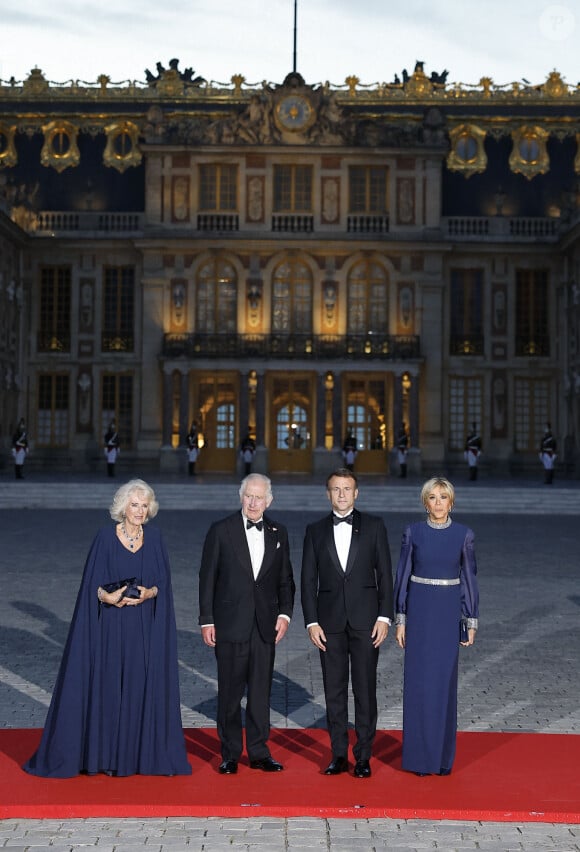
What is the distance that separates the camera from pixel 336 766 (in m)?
6.59

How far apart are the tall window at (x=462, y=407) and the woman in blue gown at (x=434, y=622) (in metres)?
32.9

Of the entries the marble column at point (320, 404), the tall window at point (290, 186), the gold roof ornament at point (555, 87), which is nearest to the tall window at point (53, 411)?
the marble column at point (320, 404)

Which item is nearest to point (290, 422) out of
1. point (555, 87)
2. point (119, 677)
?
point (555, 87)

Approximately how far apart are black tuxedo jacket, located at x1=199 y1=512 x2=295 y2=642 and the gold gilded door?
104 ft

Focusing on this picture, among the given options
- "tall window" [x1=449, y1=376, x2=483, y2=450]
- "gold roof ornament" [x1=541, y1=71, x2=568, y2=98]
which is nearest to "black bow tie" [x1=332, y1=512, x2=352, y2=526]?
"tall window" [x1=449, y1=376, x2=483, y2=450]

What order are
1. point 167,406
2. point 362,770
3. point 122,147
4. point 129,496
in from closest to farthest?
1. point 129,496
2. point 362,770
3. point 167,406
4. point 122,147

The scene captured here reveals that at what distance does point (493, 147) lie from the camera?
41.0 meters

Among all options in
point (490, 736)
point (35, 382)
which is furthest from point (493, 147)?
point (490, 736)

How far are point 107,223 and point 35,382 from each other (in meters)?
5.71

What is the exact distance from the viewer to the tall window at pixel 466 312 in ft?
129

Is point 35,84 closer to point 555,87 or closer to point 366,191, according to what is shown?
point 366,191

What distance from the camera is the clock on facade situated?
3812 centimetres

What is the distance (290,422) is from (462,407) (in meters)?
5.64

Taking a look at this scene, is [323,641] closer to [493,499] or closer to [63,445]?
[493,499]
